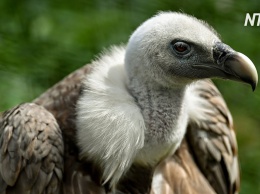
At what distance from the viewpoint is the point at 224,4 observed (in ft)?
24.9

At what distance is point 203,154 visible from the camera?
19.5ft

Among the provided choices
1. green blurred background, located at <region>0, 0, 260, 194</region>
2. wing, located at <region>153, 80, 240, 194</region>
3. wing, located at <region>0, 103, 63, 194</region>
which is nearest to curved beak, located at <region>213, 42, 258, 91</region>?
wing, located at <region>153, 80, 240, 194</region>

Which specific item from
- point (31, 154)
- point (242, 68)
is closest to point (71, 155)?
point (31, 154)

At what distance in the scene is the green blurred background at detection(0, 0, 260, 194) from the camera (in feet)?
23.1

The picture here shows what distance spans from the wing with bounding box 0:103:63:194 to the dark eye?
0.59m

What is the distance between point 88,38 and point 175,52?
2139 mm

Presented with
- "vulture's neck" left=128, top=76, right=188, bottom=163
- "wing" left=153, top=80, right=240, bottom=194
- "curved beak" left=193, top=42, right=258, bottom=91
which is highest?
"curved beak" left=193, top=42, right=258, bottom=91

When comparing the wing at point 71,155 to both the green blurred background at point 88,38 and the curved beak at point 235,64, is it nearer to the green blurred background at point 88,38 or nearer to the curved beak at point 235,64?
the curved beak at point 235,64

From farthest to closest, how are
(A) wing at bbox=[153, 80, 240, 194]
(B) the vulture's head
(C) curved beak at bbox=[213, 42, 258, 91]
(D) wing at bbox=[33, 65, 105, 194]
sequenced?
(A) wing at bbox=[153, 80, 240, 194] → (D) wing at bbox=[33, 65, 105, 194] → (B) the vulture's head → (C) curved beak at bbox=[213, 42, 258, 91]

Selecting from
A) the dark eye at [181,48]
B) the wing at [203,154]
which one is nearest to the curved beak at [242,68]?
the dark eye at [181,48]

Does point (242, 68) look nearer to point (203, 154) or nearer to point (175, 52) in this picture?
point (175, 52)

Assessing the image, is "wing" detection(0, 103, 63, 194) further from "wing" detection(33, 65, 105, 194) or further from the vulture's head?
the vulture's head

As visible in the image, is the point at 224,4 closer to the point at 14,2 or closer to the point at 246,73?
Result: the point at 14,2

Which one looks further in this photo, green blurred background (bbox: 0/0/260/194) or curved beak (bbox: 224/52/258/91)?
green blurred background (bbox: 0/0/260/194)
